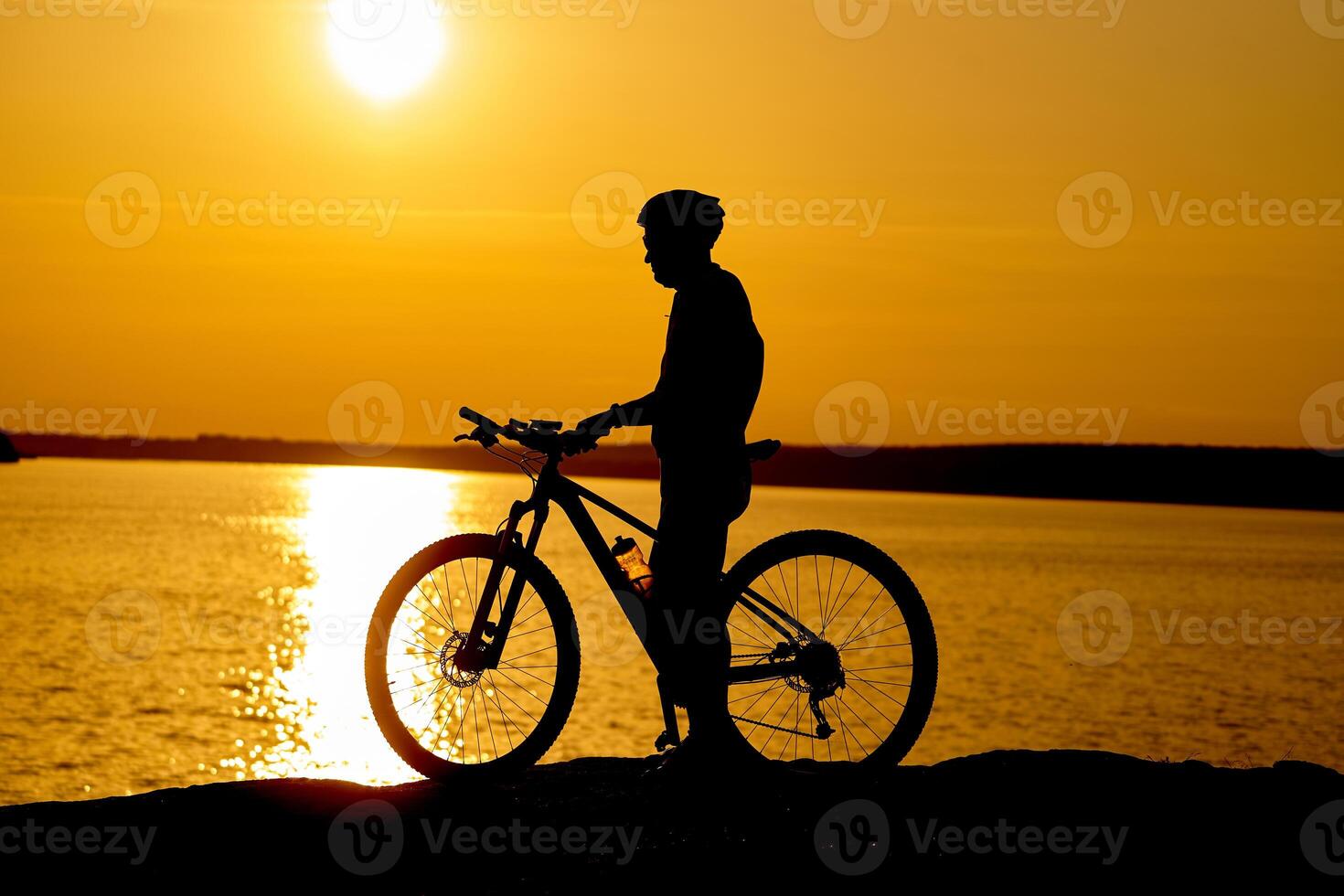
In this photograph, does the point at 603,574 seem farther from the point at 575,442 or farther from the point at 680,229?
the point at 680,229

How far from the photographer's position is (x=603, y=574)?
6.63 meters

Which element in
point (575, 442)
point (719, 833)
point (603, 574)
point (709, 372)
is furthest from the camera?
point (603, 574)

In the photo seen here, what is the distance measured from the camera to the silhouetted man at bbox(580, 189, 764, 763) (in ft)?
21.0

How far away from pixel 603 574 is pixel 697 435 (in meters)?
0.78

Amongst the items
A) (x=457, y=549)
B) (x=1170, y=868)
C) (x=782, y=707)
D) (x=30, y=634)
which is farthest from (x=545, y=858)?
(x=30, y=634)

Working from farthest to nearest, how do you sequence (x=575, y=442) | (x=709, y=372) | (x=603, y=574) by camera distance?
(x=603, y=574) → (x=575, y=442) → (x=709, y=372)

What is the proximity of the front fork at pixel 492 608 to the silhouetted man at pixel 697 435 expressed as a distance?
1.89ft

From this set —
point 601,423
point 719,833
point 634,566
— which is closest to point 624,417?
point 601,423

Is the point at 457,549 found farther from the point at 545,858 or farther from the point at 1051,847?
the point at 1051,847

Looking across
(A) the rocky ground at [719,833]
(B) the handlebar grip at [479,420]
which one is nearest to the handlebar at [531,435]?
(B) the handlebar grip at [479,420]

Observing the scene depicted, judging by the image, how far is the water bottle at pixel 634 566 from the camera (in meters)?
6.62

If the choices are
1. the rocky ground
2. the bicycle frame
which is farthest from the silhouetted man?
the rocky ground

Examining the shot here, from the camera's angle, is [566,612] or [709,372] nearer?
[709,372]

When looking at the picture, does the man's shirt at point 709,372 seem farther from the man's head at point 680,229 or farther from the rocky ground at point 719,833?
the rocky ground at point 719,833
